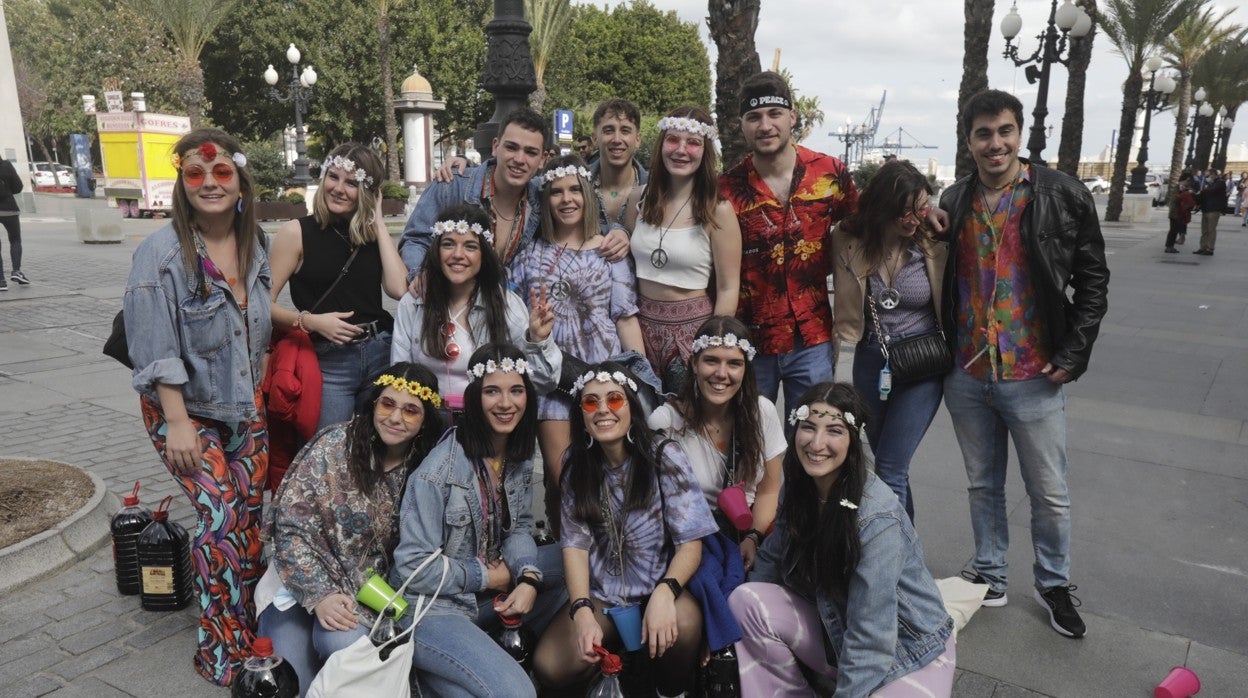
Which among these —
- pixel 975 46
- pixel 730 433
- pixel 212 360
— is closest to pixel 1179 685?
pixel 730 433

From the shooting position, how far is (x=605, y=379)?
3135mm

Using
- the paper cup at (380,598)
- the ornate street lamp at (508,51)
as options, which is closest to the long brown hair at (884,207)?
the paper cup at (380,598)

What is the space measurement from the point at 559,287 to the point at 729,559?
1.37 metres

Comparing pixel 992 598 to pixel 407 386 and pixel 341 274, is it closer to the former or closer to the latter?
pixel 407 386

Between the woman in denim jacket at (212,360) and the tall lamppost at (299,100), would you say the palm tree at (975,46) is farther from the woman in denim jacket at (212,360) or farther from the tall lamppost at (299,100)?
the tall lamppost at (299,100)

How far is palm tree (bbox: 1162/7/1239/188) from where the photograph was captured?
1184 inches

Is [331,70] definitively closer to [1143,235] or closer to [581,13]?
[581,13]

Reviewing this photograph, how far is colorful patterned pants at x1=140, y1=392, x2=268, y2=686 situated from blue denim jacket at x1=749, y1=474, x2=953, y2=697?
7.32 ft

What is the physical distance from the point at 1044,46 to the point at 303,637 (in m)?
17.7

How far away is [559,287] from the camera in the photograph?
12.0 feet

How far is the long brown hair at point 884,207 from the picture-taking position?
3412 mm

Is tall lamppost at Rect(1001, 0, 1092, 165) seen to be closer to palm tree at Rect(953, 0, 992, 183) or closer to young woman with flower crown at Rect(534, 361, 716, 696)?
palm tree at Rect(953, 0, 992, 183)

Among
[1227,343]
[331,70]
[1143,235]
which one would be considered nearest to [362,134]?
[331,70]

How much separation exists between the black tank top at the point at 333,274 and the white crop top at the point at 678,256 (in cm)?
119
